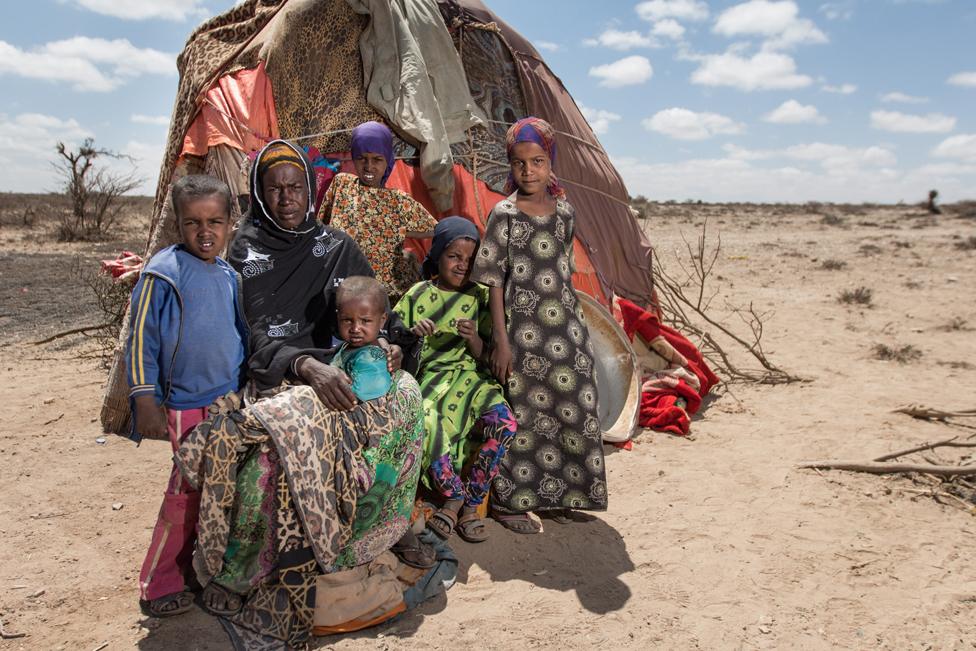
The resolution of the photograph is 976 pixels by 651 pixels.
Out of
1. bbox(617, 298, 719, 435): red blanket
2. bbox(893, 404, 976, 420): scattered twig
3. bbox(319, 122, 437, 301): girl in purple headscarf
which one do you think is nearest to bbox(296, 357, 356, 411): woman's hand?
bbox(319, 122, 437, 301): girl in purple headscarf

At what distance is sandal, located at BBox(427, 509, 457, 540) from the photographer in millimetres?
2770

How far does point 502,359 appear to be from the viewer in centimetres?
284

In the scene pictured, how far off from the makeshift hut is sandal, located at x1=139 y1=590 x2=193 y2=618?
5.93 ft

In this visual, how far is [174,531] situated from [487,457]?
1.17 m

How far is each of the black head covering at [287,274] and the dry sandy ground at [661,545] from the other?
→ 1017 mm

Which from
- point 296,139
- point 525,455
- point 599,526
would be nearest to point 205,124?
point 296,139

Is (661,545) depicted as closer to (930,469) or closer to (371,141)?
(930,469)

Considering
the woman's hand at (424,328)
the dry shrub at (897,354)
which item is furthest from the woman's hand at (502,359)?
the dry shrub at (897,354)

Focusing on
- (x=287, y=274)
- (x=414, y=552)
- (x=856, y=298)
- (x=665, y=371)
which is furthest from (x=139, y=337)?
(x=856, y=298)

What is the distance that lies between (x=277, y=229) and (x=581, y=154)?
3.11 meters

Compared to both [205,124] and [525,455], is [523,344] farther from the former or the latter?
[205,124]

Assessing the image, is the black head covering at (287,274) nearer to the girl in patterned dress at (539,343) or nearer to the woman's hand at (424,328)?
the woman's hand at (424,328)

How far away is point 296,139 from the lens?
4.17 metres

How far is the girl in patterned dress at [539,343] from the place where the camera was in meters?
2.84
